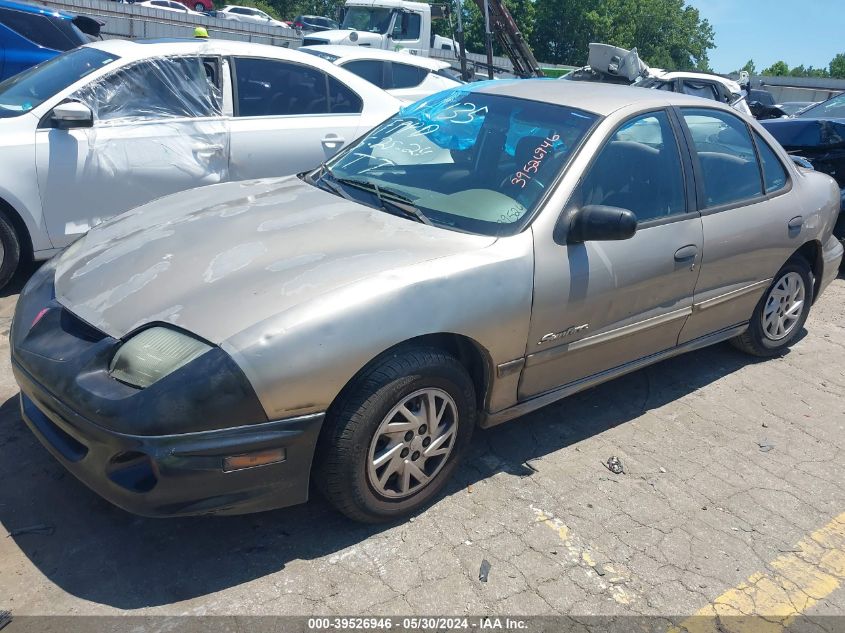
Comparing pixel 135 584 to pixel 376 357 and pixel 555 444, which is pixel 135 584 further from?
pixel 555 444

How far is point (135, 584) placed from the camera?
2535 millimetres

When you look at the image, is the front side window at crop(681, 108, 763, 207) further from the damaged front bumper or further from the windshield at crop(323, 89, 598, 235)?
the damaged front bumper

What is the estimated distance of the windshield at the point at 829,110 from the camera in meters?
8.18

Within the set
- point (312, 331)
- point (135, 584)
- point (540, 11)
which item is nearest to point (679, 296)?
point (312, 331)

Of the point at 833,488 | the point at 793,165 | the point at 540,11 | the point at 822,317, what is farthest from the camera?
the point at 540,11

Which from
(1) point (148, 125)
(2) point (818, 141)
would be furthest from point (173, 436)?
(2) point (818, 141)

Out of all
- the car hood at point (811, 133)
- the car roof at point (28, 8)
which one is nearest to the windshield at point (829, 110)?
the car hood at point (811, 133)

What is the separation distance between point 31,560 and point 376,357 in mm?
1404

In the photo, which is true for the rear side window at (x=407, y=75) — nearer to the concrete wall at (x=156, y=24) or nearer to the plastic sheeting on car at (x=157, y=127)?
the plastic sheeting on car at (x=157, y=127)

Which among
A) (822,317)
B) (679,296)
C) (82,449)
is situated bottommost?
(822,317)

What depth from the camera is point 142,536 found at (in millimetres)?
2770

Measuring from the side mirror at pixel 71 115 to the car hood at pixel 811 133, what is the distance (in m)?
6.21

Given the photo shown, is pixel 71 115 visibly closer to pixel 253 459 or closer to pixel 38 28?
pixel 253 459

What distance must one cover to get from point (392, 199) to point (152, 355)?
1.38 meters
